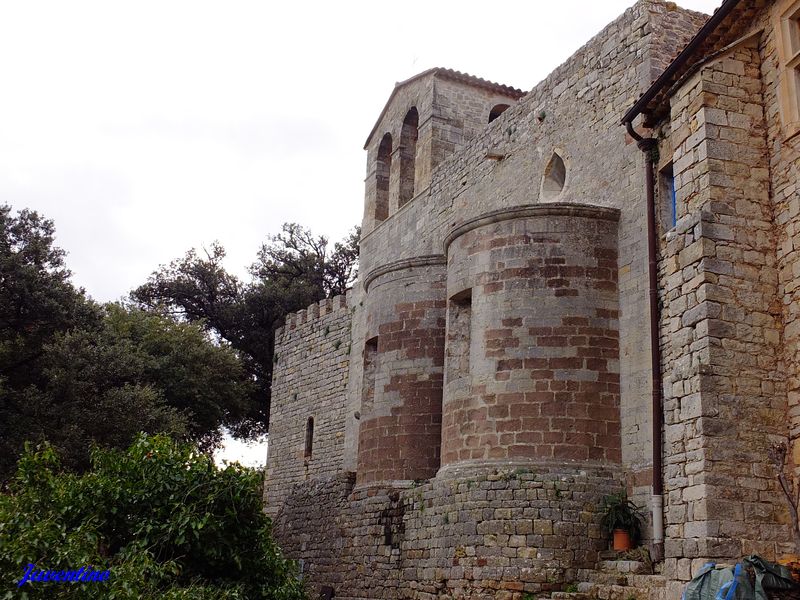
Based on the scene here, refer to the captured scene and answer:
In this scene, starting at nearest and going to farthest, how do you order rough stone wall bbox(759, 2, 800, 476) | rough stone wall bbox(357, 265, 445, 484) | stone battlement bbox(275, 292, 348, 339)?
rough stone wall bbox(759, 2, 800, 476) < rough stone wall bbox(357, 265, 445, 484) < stone battlement bbox(275, 292, 348, 339)

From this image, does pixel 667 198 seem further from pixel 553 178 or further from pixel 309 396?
pixel 309 396

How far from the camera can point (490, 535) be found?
1124 centimetres

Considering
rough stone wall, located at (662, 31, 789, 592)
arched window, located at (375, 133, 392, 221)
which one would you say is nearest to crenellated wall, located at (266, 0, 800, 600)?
rough stone wall, located at (662, 31, 789, 592)

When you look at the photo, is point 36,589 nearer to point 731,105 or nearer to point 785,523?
point 785,523

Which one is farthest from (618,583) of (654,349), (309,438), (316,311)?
(316,311)

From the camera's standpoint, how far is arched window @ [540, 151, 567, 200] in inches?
553

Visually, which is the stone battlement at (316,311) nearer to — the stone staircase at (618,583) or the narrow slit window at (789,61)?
the stone staircase at (618,583)

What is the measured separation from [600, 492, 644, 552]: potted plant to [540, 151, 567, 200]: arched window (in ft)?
16.3

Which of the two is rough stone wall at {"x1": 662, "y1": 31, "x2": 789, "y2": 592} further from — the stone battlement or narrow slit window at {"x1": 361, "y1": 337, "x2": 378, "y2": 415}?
the stone battlement

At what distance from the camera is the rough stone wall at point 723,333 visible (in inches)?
324

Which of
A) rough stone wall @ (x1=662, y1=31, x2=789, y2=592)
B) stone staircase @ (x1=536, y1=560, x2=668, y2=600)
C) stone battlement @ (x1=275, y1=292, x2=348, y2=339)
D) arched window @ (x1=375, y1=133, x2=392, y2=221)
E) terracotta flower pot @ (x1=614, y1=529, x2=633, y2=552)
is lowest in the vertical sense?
stone staircase @ (x1=536, y1=560, x2=668, y2=600)

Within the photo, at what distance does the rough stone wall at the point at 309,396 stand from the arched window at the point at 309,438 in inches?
2.8

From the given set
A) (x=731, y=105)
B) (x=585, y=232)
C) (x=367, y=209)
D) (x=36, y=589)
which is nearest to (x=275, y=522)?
(x=367, y=209)

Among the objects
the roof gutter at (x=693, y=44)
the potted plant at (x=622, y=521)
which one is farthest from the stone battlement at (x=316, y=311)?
the roof gutter at (x=693, y=44)
